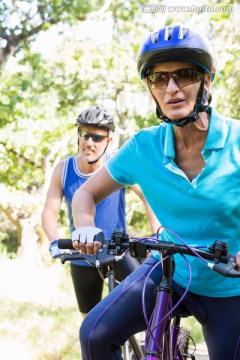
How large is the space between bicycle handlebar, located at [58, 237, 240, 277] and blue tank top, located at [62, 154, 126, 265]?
2058 mm

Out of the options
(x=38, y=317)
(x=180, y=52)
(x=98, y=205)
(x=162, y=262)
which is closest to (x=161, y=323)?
(x=162, y=262)

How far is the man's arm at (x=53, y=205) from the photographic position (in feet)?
16.1

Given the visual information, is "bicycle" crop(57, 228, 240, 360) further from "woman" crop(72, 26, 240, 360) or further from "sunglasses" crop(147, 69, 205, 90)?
"sunglasses" crop(147, 69, 205, 90)

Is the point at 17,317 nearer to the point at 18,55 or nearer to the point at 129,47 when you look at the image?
the point at 129,47

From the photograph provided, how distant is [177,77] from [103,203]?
7.55 feet

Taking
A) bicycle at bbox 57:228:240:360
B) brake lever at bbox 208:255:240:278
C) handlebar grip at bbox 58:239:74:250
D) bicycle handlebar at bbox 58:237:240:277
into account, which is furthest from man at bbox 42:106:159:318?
brake lever at bbox 208:255:240:278

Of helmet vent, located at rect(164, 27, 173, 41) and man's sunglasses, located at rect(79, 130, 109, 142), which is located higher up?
helmet vent, located at rect(164, 27, 173, 41)

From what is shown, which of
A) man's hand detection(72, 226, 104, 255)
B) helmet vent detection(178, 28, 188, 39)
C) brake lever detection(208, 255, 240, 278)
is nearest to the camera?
brake lever detection(208, 255, 240, 278)

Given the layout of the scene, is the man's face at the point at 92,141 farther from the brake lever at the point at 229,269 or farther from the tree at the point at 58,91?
the tree at the point at 58,91

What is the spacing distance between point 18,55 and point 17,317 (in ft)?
39.4

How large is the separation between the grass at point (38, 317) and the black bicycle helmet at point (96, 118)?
Result: 2.31 m

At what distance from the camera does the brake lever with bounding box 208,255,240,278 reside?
2270 millimetres

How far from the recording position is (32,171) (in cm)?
1869

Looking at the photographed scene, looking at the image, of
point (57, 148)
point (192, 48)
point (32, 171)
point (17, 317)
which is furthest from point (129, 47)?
point (192, 48)
